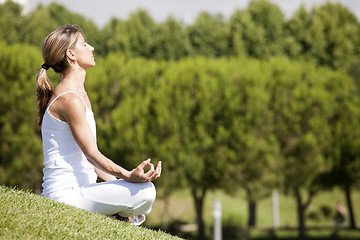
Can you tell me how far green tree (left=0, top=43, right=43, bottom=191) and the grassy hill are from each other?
25.1 metres

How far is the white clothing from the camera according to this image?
179 inches

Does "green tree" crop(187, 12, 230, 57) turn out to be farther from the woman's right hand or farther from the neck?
the woman's right hand

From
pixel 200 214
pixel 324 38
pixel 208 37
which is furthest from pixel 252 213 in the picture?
pixel 324 38

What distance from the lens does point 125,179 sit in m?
4.51

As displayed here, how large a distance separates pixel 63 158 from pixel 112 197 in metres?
0.54

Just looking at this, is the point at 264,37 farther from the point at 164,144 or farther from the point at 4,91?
the point at 4,91

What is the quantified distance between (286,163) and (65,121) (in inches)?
1077

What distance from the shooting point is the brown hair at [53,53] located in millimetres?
4816

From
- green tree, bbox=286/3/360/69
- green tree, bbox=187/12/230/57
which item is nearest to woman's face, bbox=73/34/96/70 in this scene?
green tree, bbox=286/3/360/69

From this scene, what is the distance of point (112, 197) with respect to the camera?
15.0ft

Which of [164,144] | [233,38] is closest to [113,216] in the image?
[164,144]

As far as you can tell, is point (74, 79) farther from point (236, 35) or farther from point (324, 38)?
point (324, 38)

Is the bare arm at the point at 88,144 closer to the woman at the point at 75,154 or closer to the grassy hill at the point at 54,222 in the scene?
the woman at the point at 75,154

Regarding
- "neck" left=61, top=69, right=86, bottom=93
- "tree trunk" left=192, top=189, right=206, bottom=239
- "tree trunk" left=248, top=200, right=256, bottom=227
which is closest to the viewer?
"neck" left=61, top=69, right=86, bottom=93
